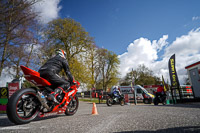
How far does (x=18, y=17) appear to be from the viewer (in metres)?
7.23

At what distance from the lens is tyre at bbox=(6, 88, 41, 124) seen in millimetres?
2502

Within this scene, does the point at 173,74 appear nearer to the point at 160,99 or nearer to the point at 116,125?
the point at 160,99

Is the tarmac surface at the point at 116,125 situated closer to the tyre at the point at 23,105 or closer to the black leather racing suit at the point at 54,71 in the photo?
the tyre at the point at 23,105

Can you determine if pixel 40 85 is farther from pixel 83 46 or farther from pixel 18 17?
pixel 83 46

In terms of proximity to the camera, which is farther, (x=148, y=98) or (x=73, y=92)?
(x=148, y=98)

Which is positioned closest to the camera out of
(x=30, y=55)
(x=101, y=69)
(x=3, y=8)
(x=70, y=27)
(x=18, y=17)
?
(x=3, y=8)

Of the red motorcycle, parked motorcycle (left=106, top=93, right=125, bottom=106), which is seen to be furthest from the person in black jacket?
parked motorcycle (left=106, top=93, right=125, bottom=106)

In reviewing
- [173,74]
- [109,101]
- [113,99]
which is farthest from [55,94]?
[173,74]

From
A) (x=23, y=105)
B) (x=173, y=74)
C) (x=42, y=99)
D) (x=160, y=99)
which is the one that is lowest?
(x=160, y=99)

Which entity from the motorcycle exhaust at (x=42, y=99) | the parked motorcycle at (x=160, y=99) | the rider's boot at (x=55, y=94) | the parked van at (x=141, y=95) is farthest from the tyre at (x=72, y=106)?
the parked van at (x=141, y=95)

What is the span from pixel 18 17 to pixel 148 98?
16631 millimetres

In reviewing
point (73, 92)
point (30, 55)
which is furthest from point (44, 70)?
point (30, 55)

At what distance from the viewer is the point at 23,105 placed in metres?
2.73

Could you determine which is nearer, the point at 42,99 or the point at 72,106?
the point at 42,99
